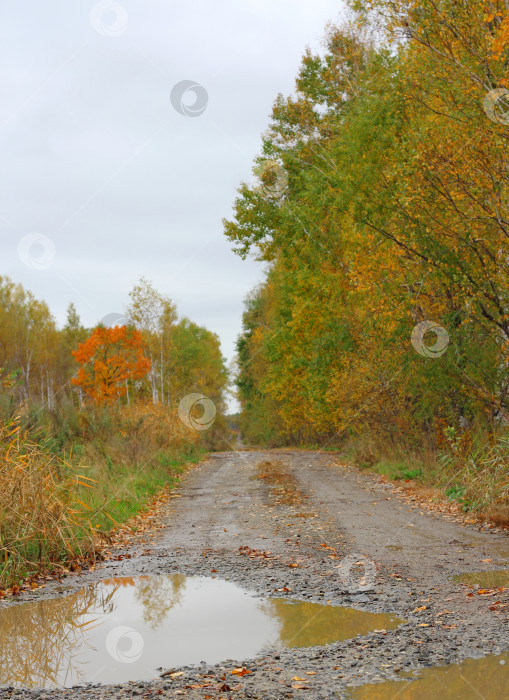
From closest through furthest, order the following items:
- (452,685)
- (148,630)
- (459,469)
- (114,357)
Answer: (452,685) < (148,630) < (459,469) < (114,357)

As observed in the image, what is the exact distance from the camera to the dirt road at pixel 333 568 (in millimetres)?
4344

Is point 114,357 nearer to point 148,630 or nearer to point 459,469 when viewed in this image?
point 459,469

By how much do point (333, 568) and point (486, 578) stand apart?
159cm

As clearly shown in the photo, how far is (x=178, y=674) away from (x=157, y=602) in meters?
2.10

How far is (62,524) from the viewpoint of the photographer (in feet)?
27.3

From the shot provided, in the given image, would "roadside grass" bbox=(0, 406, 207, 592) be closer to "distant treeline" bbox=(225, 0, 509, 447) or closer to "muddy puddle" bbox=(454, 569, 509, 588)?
"muddy puddle" bbox=(454, 569, 509, 588)

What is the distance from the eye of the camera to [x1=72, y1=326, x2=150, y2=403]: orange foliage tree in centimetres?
5388

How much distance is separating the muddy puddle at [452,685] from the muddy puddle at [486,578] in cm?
208

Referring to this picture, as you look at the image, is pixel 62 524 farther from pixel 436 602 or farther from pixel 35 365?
pixel 35 365

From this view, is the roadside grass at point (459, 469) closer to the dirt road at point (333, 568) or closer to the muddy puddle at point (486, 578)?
the dirt road at point (333, 568)

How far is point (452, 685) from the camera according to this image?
404cm

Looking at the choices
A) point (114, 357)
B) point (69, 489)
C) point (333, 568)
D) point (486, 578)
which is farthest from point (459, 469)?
point (114, 357)

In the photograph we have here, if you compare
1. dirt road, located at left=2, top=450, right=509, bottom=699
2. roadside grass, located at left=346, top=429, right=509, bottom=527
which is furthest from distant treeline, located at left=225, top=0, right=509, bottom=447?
dirt road, located at left=2, top=450, right=509, bottom=699

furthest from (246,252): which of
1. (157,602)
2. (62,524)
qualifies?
(157,602)
